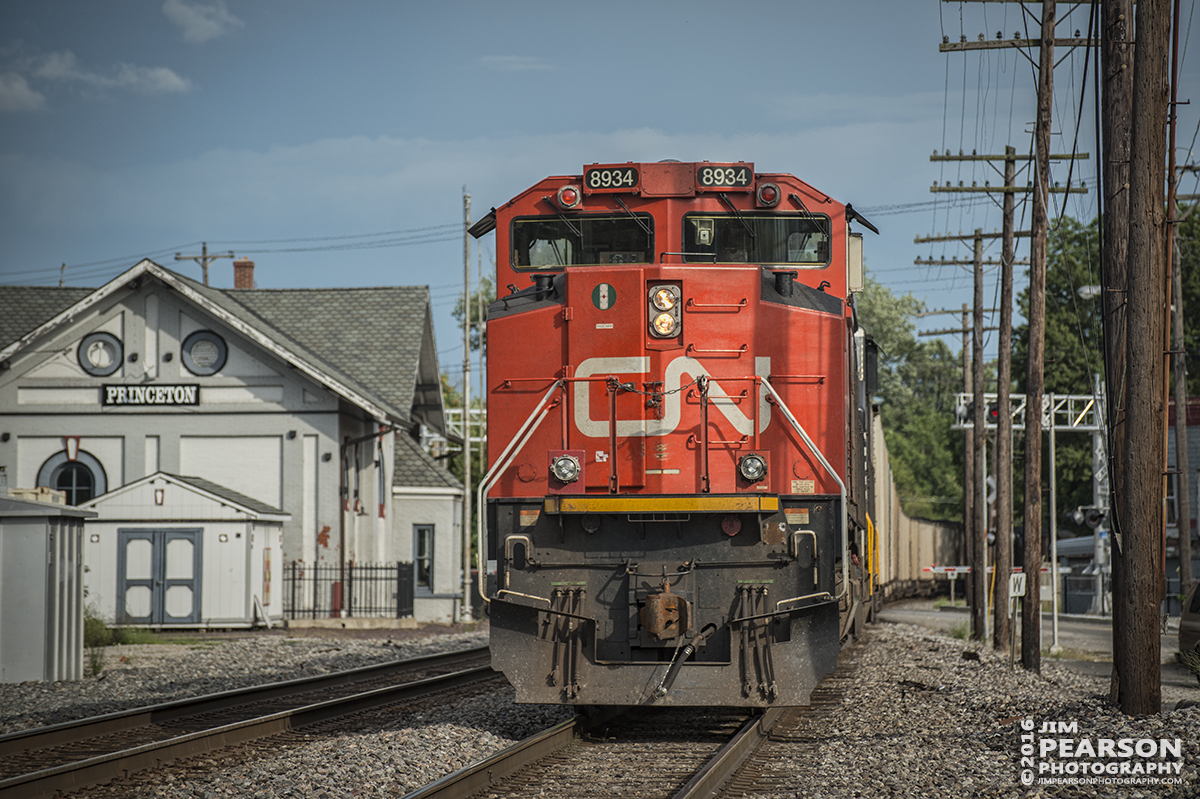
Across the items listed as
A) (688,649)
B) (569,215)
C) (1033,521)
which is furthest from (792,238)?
(1033,521)

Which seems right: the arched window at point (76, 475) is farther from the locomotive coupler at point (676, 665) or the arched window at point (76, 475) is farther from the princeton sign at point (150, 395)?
the locomotive coupler at point (676, 665)

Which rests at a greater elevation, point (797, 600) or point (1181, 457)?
point (1181, 457)

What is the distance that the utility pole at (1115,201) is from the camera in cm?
1154

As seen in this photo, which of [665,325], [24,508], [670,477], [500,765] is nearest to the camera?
[500,765]

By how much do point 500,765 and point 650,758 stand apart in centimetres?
147

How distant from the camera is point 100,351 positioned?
28.4m

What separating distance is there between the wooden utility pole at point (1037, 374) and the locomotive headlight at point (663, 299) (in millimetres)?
10765

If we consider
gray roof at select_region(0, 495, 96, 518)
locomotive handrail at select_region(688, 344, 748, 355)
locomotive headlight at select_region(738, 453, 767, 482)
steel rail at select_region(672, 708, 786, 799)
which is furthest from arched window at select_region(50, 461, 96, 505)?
locomotive headlight at select_region(738, 453, 767, 482)

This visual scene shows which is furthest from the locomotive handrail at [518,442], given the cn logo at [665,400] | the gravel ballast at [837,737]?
the gravel ballast at [837,737]

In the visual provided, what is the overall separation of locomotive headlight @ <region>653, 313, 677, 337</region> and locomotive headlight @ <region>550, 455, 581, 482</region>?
1287 mm

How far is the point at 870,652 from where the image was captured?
19.8m

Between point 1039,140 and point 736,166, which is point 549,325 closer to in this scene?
point 736,166

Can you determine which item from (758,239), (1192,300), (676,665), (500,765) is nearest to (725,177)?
(758,239)

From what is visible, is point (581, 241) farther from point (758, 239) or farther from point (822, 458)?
point (822, 458)
